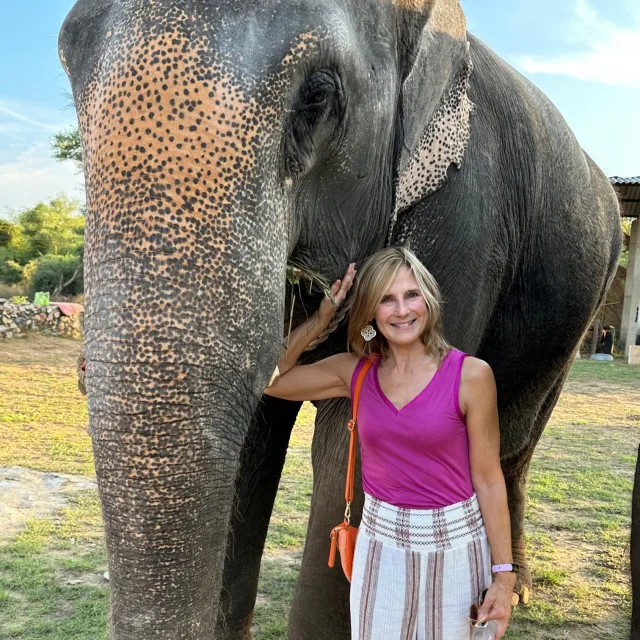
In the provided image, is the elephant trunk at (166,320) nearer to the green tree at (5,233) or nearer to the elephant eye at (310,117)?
the elephant eye at (310,117)

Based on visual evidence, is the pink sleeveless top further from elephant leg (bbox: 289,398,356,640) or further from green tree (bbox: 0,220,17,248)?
green tree (bbox: 0,220,17,248)

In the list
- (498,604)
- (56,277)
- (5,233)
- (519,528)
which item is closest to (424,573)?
(498,604)

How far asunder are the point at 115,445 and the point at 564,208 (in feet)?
7.43

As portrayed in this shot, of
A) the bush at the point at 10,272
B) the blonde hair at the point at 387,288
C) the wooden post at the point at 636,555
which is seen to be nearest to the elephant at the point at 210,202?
the blonde hair at the point at 387,288

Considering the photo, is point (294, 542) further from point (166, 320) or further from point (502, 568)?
point (166, 320)

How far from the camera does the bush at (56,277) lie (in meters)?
26.2

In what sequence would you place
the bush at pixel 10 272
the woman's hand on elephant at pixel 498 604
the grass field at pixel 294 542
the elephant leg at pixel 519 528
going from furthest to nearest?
the bush at pixel 10 272, the elephant leg at pixel 519 528, the grass field at pixel 294 542, the woman's hand on elephant at pixel 498 604

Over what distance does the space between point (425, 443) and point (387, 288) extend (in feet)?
1.27

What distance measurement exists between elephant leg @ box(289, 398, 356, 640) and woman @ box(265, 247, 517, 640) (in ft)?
1.38

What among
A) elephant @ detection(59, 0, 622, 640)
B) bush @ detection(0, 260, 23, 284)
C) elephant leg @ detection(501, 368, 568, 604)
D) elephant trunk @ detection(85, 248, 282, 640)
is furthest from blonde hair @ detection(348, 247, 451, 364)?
bush @ detection(0, 260, 23, 284)

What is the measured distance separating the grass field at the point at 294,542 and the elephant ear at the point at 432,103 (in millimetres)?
2009

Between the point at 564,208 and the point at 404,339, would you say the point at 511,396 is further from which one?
the point at 404,339

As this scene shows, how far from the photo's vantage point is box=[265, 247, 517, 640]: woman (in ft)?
6.09

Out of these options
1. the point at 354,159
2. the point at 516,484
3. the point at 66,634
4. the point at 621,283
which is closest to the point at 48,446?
the point at 66,634
